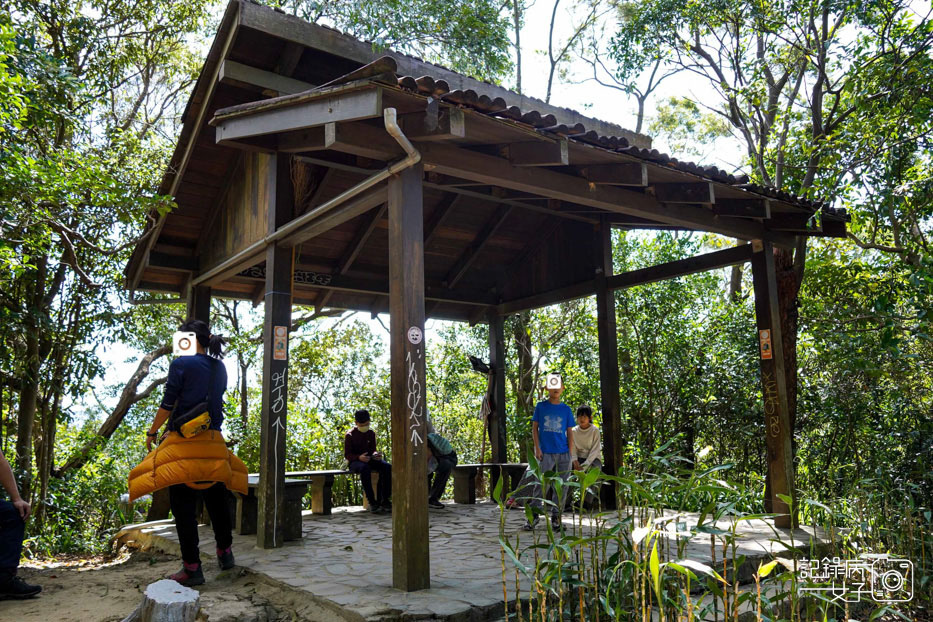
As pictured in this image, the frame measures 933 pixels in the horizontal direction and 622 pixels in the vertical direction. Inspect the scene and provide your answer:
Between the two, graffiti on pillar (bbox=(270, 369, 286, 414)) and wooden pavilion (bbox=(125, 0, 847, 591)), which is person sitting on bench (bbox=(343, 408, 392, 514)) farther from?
graffiti on pillar (bbox=(270, 369, 286, 414))

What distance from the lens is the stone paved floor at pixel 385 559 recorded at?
3578 millimetres

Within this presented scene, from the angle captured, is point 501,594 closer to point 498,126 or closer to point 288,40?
point 498,126

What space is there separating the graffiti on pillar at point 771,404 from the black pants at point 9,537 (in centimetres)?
604

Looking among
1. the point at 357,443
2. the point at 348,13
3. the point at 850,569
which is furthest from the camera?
the point at 348,13

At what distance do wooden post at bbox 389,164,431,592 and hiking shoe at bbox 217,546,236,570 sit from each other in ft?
4.32

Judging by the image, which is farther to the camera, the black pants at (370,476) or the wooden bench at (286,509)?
the black pants at (370,476)

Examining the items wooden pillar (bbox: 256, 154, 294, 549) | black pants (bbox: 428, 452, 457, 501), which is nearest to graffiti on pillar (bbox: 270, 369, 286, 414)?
wooden pillar (bbox: 256, 154, 294, 549)

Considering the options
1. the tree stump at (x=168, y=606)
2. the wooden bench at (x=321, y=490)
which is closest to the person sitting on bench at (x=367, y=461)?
the wooden bench at (x=321, y=490)

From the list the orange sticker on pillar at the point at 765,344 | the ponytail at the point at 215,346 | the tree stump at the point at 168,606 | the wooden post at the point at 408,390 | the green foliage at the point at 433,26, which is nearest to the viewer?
the tree stump at the point at 168,606

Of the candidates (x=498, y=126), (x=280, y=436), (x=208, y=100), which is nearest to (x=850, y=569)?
(x=498, y=126)

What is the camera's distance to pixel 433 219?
26.1 feet

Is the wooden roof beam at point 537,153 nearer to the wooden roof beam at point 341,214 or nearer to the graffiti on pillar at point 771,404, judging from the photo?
the wooden roof beam at point 341,214

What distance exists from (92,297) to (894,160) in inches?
393

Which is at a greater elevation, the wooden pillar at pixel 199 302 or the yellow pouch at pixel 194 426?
the wooden pillar at pixel 199 302
